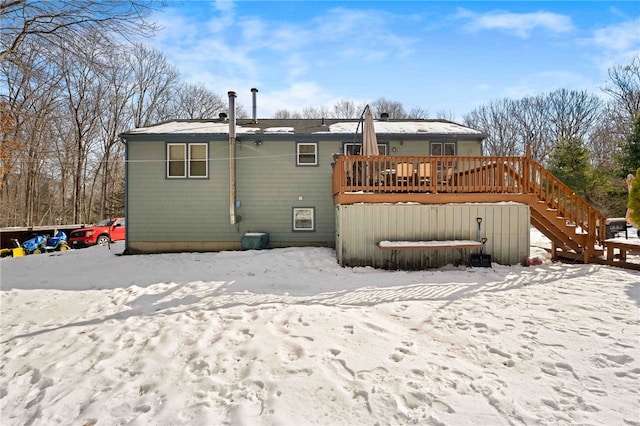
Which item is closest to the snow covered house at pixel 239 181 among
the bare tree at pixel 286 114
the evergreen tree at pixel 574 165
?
the evergreen tree at pixel 574 165

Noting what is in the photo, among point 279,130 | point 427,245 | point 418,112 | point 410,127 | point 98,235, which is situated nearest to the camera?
point 427,245

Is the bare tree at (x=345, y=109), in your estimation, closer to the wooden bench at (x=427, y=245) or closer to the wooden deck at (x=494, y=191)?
the wooden deck at (x=494, y=191)

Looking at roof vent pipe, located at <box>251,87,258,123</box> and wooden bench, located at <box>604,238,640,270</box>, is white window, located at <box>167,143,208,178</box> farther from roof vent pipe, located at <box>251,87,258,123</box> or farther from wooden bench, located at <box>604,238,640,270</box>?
wooden bench, located at <box>604,238,640,270</box>

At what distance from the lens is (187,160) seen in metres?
10.5

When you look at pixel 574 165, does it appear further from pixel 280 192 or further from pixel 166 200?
pixel 166 200

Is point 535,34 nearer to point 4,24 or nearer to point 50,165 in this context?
point 4,24

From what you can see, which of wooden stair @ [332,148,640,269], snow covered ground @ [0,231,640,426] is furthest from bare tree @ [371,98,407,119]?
snow covered ground @ [0,231,640,426]

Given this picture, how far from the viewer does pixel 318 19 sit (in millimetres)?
7719

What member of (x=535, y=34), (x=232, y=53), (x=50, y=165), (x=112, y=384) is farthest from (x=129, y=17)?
(x=50, y=165)

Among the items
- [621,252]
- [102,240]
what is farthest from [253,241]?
[102,240]

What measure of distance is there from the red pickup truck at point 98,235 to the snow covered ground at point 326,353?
989 centimetres

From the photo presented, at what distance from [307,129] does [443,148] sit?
16.1 feet

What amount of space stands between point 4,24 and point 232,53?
4.22 meters

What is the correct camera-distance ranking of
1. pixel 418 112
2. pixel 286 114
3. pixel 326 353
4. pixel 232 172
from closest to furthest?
1. pixel 326 353
2. pixel 232 172
3. pixel 286 114
4. pixel 418 112
